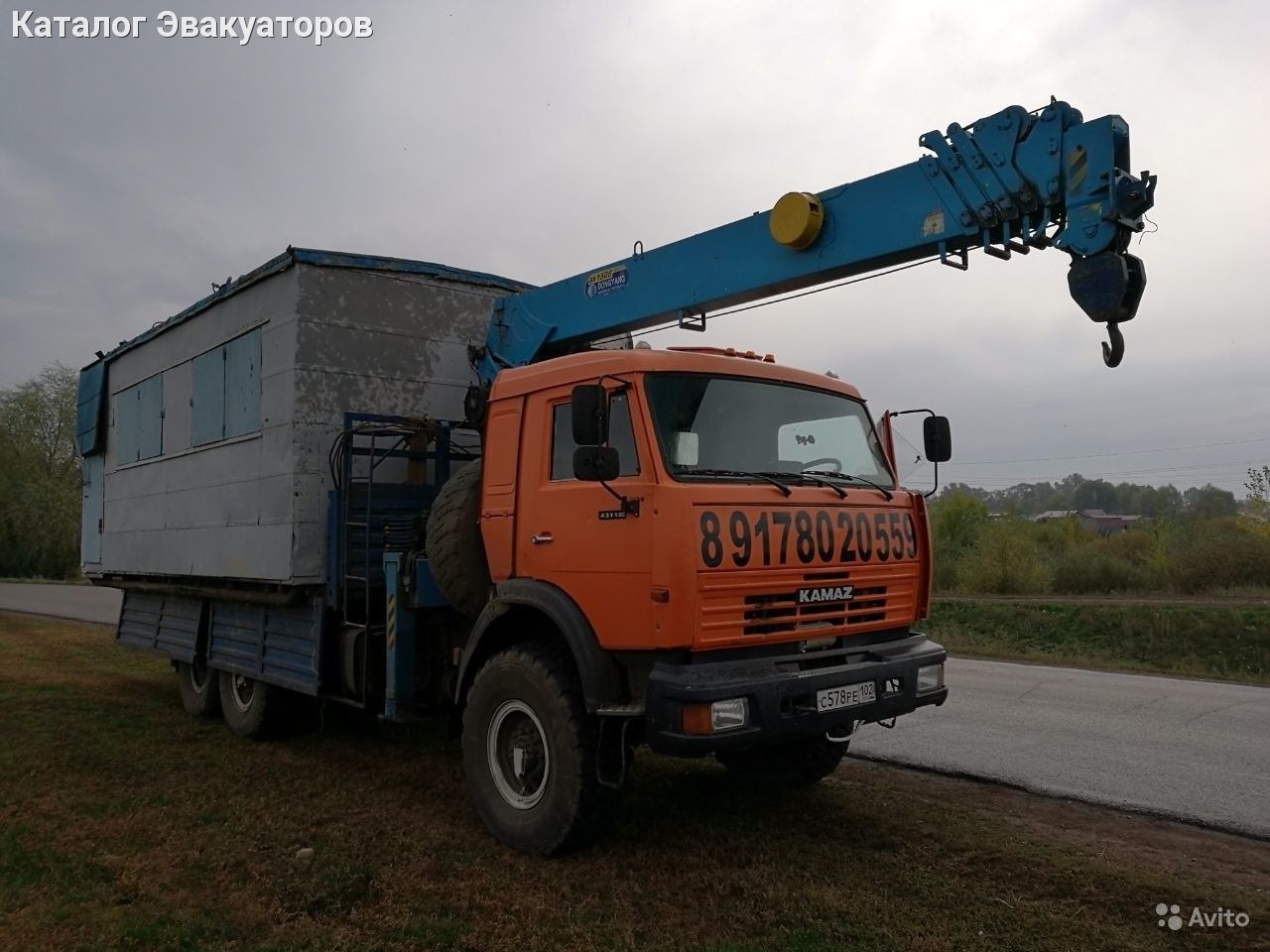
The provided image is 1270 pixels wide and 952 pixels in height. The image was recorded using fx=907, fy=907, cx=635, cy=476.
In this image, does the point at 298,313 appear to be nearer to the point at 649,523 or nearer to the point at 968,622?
the point at 649,523

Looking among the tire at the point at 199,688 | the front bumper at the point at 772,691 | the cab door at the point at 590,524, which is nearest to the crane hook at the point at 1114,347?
the front bumper at the point at 772,691

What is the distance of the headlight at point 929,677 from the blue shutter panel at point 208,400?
5661 millimetres

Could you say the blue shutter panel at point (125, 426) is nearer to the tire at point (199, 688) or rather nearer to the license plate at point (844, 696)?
the tire at point (199, 688)

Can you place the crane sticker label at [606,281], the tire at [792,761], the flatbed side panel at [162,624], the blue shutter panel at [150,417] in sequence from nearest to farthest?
the tire at [792,761]
the crane sticker label at [606,281]
the flatbed side panel at [162,624]
the blue shutter panel at [150,417]

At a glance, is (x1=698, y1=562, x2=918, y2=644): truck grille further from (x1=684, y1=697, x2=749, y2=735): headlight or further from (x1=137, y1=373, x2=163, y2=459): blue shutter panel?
(x1=137, y1=373, x2=163, y2=459): blue shutter panel

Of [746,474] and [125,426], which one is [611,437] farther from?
[125,426]

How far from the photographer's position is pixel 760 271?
17.8 ft

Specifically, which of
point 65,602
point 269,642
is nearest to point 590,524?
point 269,642

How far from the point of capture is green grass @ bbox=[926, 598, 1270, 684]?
16.0m

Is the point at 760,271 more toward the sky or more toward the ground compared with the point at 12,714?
more toward the sky

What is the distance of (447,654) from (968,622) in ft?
56.0

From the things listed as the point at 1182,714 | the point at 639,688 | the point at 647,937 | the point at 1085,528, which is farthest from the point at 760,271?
the point at 1085,528

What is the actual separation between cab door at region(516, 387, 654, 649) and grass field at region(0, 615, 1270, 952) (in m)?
1.23

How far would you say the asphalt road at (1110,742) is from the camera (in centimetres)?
564
